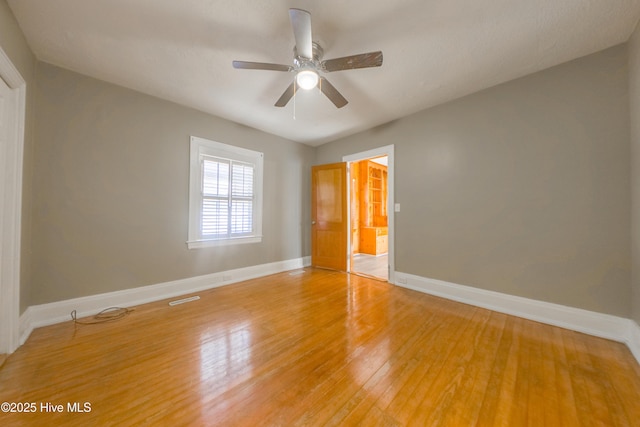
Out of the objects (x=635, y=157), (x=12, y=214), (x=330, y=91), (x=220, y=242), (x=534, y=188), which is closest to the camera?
(x=12, y=214)

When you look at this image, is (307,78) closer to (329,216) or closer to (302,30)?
(302,30)

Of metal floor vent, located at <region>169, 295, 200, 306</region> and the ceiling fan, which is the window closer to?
metal floor vent, located at <region>169, 295, 200, 306</region>

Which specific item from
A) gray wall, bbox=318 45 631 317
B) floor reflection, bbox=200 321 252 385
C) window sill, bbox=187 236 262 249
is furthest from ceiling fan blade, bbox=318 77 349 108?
window sill, bbox=187 236 262 249

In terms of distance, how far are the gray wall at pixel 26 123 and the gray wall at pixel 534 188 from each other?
13.7 ft

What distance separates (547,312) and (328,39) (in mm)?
3451

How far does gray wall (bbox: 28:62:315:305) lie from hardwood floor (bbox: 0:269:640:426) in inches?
21.7

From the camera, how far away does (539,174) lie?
7.74 ft

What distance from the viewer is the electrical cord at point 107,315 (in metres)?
2.28

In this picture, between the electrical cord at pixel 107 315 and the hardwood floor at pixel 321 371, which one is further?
the electrical cord at pixel 107 315

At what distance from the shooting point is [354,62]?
1775 millimetres

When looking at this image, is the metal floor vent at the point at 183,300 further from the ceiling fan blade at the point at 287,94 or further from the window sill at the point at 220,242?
the ceiling fan blade at the point at 287,94

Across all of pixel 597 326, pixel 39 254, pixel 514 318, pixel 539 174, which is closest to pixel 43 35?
pixel 39 254

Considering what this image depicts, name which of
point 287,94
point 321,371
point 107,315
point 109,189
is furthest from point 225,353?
point 287,94

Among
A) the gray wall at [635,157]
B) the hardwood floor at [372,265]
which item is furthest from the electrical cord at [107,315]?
the gray wall at [635,157]
